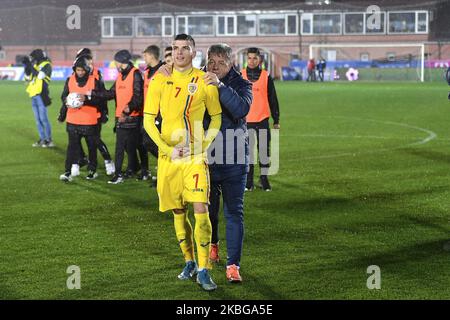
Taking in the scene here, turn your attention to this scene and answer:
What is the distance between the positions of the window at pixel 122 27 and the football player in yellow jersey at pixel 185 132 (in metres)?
60.5

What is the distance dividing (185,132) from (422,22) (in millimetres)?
58913

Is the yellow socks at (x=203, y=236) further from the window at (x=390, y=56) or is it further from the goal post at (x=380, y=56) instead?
the window at (x=390, y=56)

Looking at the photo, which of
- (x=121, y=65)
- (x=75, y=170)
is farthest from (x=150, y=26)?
(x=121, y=65)

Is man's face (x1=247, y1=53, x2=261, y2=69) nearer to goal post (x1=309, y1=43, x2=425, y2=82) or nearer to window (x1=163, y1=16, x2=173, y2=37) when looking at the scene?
goal post (x1=309, y1=43, x2=425, y2=82)

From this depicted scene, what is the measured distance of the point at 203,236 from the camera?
742cm

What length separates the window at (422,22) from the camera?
63.0 metres

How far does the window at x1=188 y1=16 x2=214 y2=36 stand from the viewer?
65.1 m

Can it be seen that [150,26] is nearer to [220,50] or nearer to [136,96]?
[136,96]

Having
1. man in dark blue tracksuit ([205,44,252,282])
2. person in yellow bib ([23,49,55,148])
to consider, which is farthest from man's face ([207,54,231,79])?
person in yellow bib ([23,49,55,148])

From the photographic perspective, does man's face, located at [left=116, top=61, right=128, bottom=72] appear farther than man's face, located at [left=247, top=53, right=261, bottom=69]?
Yes

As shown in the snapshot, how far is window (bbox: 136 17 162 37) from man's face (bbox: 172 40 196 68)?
2318 inches

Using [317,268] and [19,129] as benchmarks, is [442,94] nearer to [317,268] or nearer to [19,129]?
[19,129]

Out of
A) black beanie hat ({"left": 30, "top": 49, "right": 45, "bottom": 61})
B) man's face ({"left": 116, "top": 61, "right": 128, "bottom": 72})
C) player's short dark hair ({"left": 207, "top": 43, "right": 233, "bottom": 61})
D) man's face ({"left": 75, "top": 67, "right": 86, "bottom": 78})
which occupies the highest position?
black beanie hat ({"left": 30, "top": 49, "right": 45, "bottom": 61})
